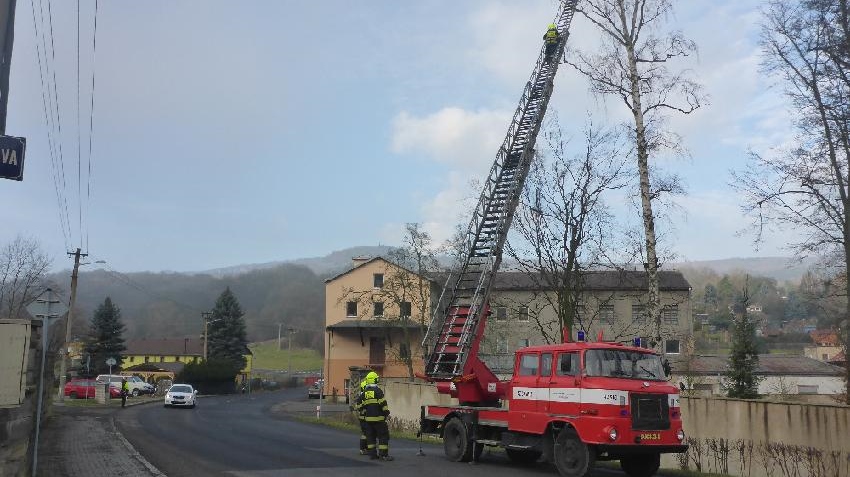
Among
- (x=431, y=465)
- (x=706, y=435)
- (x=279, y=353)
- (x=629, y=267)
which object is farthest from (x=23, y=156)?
(x=279, y=353)

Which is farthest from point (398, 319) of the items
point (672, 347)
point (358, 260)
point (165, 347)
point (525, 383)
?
point (165, 347)

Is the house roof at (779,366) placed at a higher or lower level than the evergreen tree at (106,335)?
lower

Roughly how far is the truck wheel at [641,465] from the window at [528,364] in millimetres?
2311

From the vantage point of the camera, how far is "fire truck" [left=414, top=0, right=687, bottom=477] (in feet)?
38.6

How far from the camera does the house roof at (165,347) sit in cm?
11581

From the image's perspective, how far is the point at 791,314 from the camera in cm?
10400

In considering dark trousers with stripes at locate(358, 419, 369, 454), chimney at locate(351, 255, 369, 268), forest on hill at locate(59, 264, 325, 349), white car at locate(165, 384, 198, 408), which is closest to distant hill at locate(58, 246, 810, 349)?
forest on hill at locate(59, 264, 325, 349)

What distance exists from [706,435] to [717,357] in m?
45.9

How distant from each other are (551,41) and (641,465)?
13.3m

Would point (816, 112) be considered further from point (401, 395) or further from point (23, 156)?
point (23, 156)

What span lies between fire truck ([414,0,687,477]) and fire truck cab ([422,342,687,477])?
0.02 m

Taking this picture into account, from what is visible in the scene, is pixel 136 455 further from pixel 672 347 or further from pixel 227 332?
pixel 227 332

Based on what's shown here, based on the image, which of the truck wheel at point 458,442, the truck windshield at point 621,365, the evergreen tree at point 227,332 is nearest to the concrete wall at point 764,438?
the truck windshield at point 621,365

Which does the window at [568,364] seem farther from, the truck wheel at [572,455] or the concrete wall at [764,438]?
the concrete wall at [764,438]
